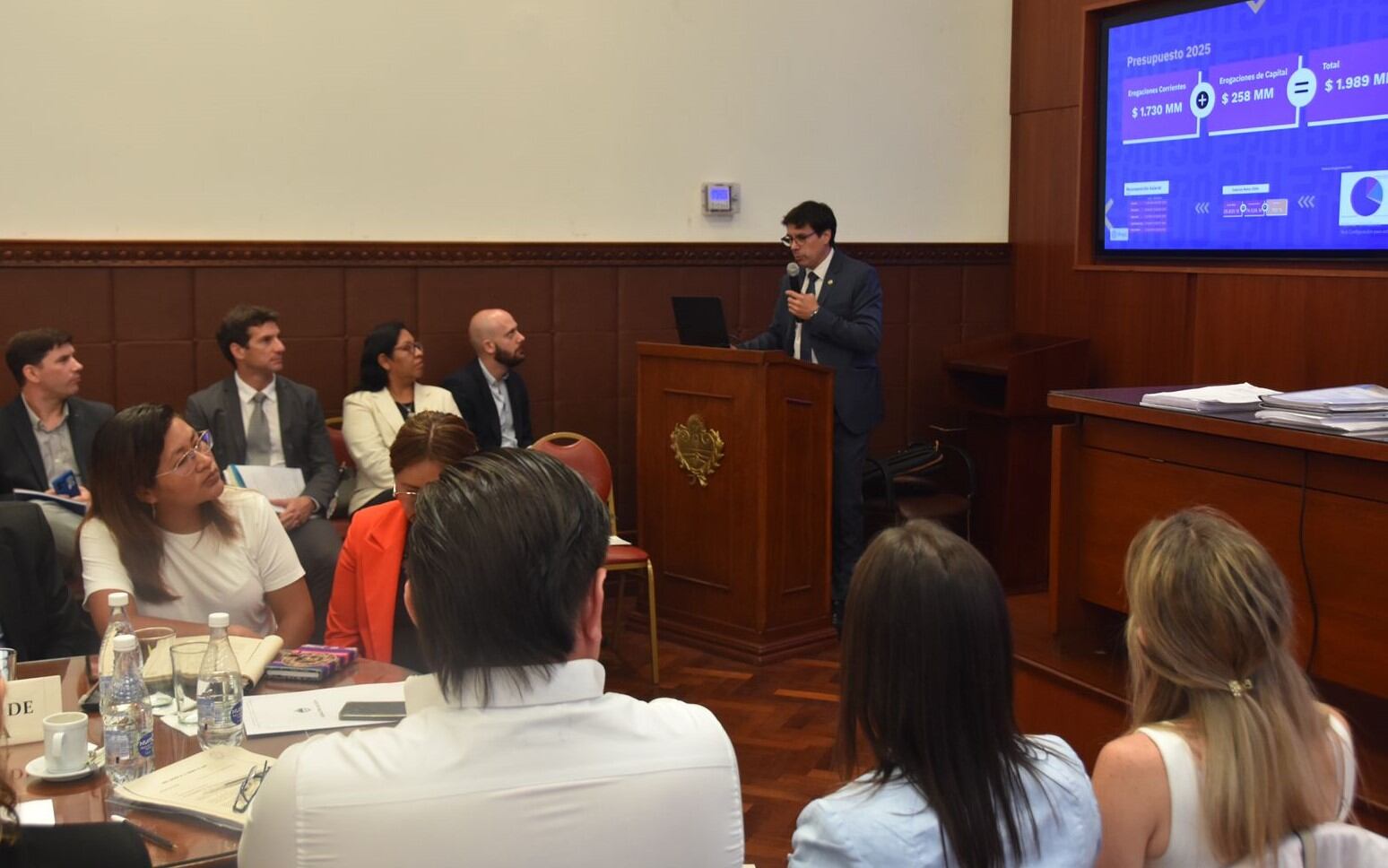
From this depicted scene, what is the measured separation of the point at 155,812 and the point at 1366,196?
Answer: 14.4 feet

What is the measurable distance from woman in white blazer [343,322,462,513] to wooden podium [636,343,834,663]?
860 mm

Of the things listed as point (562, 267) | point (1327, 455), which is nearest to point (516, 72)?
point (562, 267)

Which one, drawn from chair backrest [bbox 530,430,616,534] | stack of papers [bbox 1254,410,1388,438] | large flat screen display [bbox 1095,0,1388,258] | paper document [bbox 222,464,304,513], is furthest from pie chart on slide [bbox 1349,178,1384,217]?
paper document [bbox 222,464,304,513]

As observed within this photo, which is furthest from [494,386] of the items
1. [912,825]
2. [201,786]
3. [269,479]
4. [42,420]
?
[912,825]

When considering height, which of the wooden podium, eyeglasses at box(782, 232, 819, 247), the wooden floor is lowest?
the wooden floor

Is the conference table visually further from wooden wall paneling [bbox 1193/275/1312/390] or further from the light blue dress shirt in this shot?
wooden wall paneling [bbox 1193/275/1312/390]

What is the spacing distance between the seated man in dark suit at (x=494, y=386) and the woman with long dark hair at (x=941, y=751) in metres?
4.02

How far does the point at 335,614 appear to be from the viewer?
9.95ft

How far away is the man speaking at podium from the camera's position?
548 centimetres

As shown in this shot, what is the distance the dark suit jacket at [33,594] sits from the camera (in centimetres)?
285

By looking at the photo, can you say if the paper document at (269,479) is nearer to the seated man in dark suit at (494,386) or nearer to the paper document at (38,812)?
the seated man in dark suit at (494,386)

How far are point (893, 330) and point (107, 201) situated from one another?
3667mm

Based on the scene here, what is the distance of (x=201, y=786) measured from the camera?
6.31 feet

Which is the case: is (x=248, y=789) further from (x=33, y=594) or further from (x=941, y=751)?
(x=33, y=594)
